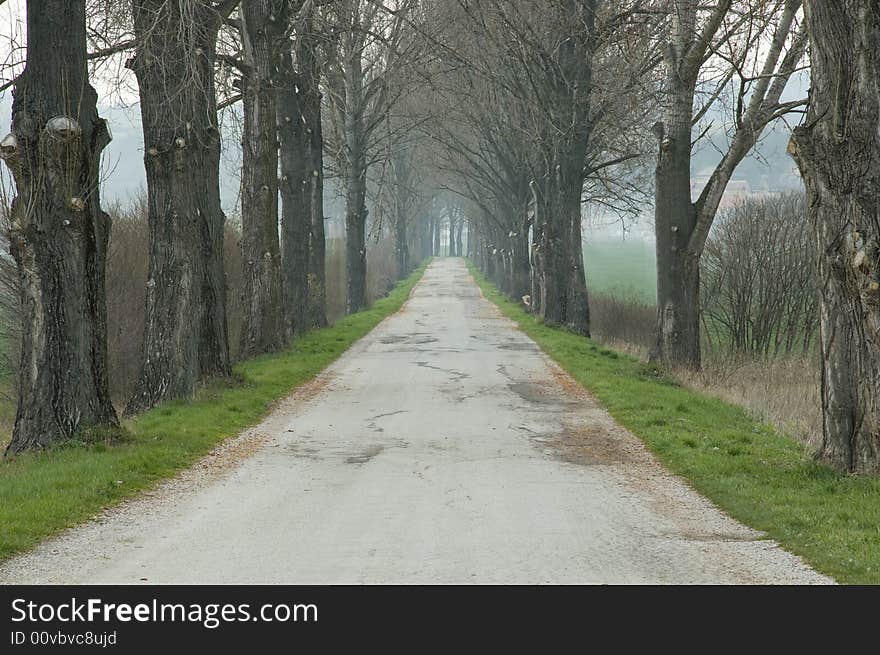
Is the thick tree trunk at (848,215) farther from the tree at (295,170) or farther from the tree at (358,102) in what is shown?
the tree at (358,102)

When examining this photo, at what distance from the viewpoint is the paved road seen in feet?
21.4

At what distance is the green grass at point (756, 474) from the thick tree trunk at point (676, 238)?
1865 mm

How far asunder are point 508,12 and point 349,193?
12377mm

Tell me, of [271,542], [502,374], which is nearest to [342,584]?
[271,542]

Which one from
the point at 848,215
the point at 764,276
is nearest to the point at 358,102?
the point at 764,276

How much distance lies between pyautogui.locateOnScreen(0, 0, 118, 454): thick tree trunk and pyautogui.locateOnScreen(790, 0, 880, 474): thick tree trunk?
7075 millimetres

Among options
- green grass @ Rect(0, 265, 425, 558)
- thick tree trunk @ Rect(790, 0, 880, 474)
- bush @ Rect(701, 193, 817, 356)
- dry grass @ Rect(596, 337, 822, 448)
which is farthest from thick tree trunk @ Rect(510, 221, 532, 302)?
thick tree trunk @ Rect(790, 0, 880, 474)

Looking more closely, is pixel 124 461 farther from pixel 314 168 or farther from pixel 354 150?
pixel 354 150

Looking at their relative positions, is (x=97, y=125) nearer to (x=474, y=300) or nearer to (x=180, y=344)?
(x=180, y=344)

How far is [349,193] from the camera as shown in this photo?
37.5 m

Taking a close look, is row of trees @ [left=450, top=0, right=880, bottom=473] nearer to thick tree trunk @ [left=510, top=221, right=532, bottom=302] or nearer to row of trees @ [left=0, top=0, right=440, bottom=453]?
thick tree trunk @ [left=510, top=221, right=532, bottom=302]

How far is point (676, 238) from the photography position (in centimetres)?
1923

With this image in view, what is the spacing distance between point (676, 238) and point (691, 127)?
6.43ft

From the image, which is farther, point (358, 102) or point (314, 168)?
point (358, 102)
